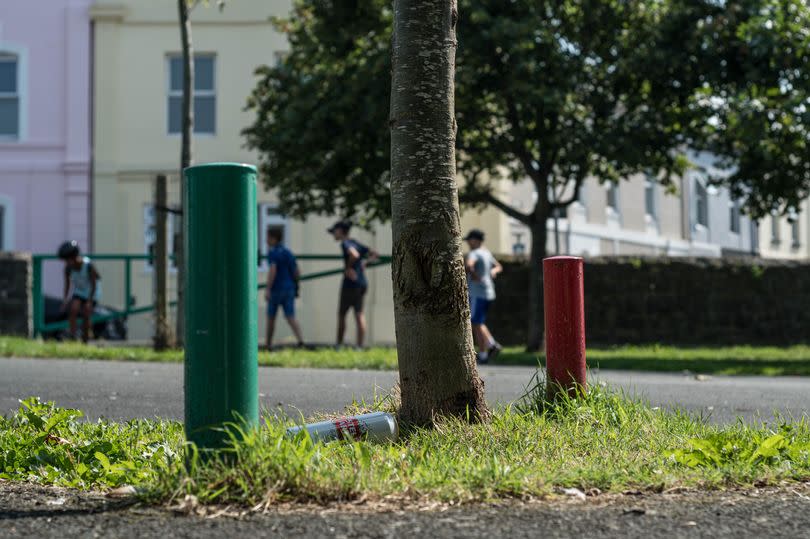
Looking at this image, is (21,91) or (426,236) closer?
(426,236)

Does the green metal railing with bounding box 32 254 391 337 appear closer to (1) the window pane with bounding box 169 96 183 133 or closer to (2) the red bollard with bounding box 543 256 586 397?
(1) the window pane with bounding box 169 96 183 133

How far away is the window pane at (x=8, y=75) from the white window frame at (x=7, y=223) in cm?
242

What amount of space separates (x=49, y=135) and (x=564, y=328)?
818 inches

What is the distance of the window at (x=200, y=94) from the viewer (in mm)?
24891

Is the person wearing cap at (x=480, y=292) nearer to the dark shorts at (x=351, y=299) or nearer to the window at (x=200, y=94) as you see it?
the dark shorts at (x=351, y=299)

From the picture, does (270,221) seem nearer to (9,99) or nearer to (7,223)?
(7,223)

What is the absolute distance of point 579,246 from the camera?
→ 31.3 meters

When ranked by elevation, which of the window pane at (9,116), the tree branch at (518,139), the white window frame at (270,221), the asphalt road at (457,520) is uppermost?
the window pane at (9,116)

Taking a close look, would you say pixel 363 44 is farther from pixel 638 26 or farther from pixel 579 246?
pixel 579 246

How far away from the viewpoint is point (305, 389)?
9125 mm

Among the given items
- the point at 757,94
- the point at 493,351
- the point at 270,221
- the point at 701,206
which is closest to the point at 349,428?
the point at 493,351

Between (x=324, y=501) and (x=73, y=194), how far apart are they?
21724 millimetres

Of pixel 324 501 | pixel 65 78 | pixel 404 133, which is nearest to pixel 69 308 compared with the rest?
pixel 65 78

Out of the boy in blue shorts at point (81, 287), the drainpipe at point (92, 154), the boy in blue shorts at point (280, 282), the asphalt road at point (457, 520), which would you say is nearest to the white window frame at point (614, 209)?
the drainpipe at point (92, 154)
